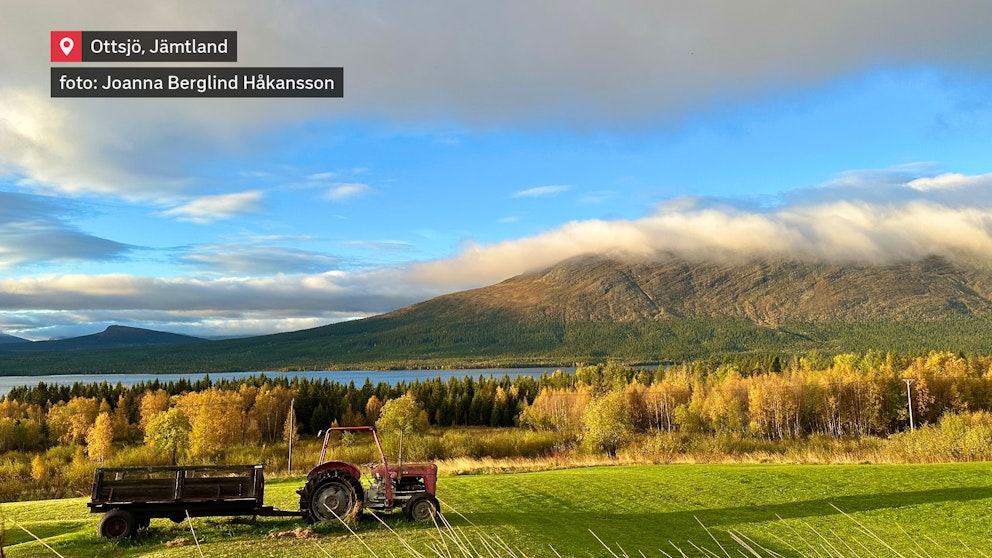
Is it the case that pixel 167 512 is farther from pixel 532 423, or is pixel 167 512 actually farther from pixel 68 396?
pixel 68 396

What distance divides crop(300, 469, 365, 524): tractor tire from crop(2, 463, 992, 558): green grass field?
460mm

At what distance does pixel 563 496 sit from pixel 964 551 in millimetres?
8733

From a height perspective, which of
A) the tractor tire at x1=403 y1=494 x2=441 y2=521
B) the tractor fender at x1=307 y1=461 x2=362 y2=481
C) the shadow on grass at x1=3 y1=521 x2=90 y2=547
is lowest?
the shadow on grass at x1=3 y1=521 x2=90 y2=547

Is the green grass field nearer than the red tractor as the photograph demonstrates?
Yes

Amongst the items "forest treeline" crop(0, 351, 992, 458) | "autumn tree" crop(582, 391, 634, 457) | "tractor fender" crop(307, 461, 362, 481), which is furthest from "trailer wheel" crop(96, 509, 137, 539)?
"forest treeline" crop(0, 351, 992, 458)

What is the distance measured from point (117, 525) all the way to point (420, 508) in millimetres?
5806

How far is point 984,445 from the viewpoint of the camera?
3072 cm

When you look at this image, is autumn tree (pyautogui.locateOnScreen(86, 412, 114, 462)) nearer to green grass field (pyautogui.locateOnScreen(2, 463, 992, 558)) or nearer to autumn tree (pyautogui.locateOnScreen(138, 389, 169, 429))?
autumn tree (pyautogui.locateOnScreen(138, 389, 169, 429))

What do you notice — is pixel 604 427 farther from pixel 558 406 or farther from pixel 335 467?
pixel 335 467

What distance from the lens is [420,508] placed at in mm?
14094

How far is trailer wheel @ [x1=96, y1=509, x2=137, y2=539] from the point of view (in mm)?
13086

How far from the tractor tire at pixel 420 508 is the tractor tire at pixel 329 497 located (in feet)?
3.18

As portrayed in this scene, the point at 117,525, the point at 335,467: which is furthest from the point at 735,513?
the point at 117,525

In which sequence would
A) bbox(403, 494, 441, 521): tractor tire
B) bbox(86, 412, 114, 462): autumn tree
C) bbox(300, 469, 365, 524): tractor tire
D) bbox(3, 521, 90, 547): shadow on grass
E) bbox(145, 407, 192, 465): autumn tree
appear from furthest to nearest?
bbox(86, 412, 114, 462): autumn tree, bbox(145, 407, 192, 465): autumn tree, bbox(3, 521, 90, 547): shadow on grass, bbox(403, 494, 441, 521): tractor tire, bbox(300, 469, 365, 524): tractor tire
